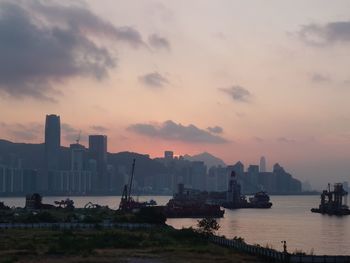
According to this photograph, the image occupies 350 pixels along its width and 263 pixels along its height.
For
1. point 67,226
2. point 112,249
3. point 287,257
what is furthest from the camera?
point 67,226

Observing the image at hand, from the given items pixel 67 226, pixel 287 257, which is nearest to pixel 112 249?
pixel 287 257

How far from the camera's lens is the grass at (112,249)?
55.7 m

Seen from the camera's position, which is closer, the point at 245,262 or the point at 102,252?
the point at 245,262

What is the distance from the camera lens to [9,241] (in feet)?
229

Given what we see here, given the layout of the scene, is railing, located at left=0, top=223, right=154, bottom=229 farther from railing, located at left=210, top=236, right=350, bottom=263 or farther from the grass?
railing, located at left=210, top=236, right=350, bottom=263

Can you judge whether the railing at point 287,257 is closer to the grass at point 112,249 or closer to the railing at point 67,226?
the grass at point 112,249

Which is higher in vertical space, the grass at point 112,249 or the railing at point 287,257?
the railing at point 287,257

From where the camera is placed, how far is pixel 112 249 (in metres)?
63.7

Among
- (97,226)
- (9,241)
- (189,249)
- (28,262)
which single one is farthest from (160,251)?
(97,226)

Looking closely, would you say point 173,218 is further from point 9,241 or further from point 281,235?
point 9,241

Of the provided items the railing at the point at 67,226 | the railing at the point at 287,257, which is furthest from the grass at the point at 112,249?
the railing at the point at 67,226

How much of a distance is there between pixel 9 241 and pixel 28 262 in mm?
18871

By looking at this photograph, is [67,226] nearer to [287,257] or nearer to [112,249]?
[112,249]

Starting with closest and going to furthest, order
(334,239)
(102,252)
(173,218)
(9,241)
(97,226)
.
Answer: (102,252) < (9,241) < (97,226) < (334,239) < (173,218)
